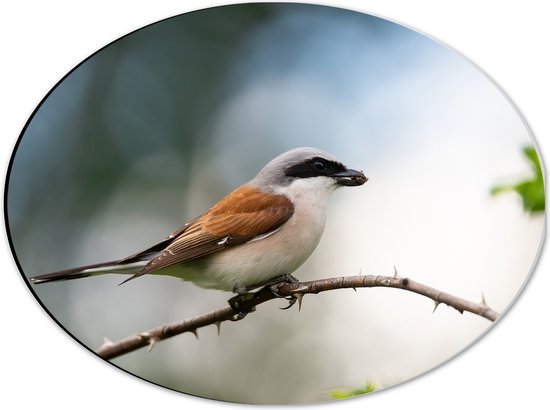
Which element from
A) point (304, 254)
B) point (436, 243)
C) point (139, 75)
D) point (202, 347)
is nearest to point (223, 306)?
point (202, 347)

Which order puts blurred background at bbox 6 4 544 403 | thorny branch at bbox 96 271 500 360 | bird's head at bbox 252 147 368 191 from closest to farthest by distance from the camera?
1. thorny branch at bbox 96 271 500 360
2. blurred background at bbox 6 4 544 403
3. bird's head at bbox 252 147 368 191

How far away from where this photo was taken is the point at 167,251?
3.09 meters

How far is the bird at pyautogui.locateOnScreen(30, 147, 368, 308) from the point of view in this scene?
10.2ft

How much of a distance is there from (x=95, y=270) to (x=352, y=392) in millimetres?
1107

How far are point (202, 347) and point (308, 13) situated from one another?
173cm

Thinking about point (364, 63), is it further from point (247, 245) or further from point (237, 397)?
point (237, 397)

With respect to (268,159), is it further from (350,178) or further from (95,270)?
(95,270)

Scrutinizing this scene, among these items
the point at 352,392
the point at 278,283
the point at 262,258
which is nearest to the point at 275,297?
the point at 278,283

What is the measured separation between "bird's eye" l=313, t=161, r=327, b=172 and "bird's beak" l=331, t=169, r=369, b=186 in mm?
51

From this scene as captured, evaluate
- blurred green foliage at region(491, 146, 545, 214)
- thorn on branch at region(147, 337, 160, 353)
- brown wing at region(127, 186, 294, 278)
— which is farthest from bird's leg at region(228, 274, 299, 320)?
blurred green foliage at region(491, 146, 545, 214)

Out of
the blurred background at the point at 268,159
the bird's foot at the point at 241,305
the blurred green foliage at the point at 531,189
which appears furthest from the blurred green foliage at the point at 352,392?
the blurred green foliage at the point at 531,189

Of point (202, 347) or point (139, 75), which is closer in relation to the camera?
point (202, 347)

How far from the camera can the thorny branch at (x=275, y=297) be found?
295 cm

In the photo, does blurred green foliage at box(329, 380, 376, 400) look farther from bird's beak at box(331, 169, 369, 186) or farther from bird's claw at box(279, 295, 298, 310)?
bird's beak at box(331, 169, 369, 186)
